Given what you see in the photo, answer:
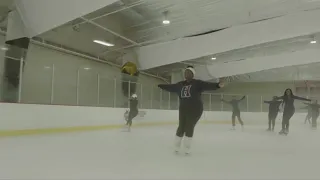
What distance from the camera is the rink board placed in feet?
21.6

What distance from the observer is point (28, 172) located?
2.83 m

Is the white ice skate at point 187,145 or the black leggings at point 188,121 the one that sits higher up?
the black leggings at point 188,121

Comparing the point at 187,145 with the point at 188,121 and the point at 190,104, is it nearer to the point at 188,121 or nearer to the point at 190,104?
the point at 188,121

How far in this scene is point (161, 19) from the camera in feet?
30.1

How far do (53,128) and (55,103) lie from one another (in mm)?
Answer: 671

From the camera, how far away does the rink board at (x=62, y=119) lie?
21.6ft

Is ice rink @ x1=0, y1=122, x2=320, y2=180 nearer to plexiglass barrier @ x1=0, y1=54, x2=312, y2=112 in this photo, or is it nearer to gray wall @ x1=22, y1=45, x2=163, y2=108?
plexiglass barrier @ x1=0, y1=54, x2=312, y2=112

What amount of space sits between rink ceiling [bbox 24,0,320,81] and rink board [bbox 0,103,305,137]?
266 cm

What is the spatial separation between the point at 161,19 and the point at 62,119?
4.02 m

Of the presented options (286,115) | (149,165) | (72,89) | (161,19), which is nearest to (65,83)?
(72,89)

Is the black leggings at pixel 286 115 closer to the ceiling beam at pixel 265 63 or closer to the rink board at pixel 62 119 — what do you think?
the rink board at pixel 62 119

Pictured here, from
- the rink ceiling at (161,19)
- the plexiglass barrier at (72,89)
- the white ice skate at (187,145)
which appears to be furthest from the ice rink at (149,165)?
the rink ceiling at (161,19)

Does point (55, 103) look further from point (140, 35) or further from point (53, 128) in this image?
point (140, 35)

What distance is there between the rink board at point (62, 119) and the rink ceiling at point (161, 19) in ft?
8.71
